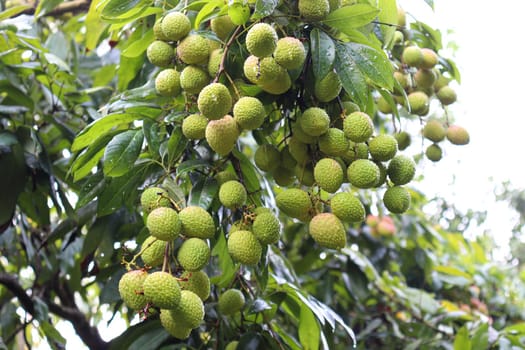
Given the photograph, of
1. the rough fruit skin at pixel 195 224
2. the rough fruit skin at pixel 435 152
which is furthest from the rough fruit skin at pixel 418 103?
the rough fruit skin at pixel 195 224

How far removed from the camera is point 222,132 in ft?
3.03

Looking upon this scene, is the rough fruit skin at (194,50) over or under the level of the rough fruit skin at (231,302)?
over

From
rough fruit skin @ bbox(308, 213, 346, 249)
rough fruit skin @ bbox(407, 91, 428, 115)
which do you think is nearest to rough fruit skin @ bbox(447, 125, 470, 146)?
rough fruit skin @ bbox(407, 91, 428, 115)

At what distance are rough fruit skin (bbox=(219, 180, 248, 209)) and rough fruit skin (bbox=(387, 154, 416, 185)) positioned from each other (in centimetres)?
26

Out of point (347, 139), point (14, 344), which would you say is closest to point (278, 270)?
point (347, 139)

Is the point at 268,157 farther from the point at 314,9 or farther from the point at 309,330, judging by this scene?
the point at 309,330

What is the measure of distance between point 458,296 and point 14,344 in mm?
2091

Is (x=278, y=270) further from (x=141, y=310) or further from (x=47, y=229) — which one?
(x=47, y=229)

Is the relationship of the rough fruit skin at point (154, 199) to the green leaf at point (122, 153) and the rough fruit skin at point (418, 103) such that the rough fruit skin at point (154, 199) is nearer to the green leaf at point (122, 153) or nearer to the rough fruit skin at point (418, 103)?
the green leaf at point (122, 153)

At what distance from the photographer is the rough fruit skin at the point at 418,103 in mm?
1258

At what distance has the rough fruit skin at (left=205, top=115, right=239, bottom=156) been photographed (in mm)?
923

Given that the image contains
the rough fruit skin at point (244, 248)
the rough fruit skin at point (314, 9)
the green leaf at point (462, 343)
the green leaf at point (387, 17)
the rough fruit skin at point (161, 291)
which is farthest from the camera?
the green leaf at point (462, 343)

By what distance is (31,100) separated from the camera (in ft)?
5.25

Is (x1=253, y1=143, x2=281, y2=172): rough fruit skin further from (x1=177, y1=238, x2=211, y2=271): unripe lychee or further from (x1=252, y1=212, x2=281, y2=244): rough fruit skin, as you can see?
(x1=177, y1=238, x2=211, y2=271): unripe lychee
